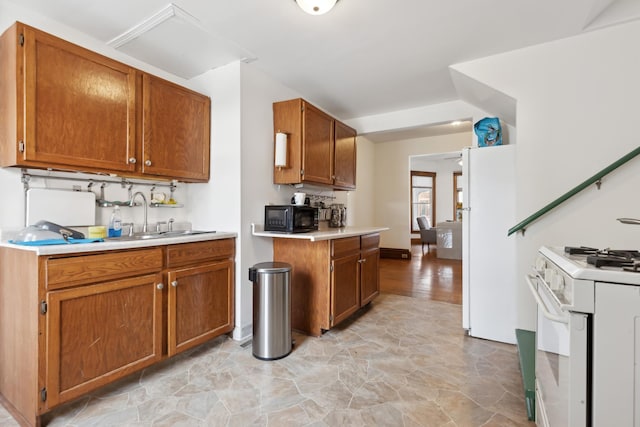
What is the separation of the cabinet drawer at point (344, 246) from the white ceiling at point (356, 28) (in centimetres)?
166

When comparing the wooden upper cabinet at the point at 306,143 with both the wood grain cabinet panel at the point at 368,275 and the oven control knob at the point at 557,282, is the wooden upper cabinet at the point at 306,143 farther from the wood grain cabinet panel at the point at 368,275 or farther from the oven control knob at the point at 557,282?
the oven control knob at the point at 557,282

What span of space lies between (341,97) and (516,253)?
248 cm

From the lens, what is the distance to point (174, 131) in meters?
2.50

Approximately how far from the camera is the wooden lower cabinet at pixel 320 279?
2675 millimetres

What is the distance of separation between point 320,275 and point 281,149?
1265 millimetres

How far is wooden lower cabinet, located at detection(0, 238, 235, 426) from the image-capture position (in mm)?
1539

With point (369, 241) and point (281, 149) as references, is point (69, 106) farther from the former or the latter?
point (369, 241)

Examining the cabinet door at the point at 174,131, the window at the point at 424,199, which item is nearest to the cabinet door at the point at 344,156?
the cabinet door at the point at 174,131

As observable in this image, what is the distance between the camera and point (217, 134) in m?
2.77

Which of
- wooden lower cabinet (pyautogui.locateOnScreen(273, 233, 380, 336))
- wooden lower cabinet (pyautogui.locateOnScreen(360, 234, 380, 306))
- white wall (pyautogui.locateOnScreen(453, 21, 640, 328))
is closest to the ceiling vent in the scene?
wooden lower cabinet (pyautogui.locateOnScreen(273, 233, 380, 336))

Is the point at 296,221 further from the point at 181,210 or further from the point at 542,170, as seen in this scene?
the point at 542,170

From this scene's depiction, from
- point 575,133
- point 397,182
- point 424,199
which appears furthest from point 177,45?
point 424,199

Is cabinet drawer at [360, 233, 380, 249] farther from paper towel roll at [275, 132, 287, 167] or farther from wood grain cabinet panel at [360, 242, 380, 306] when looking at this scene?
paper towel roll at [275, 132, 287, 167]

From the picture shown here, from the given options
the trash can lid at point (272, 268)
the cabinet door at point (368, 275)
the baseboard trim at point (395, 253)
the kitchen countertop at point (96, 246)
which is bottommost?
the baseboard trim at point (395, 253)
